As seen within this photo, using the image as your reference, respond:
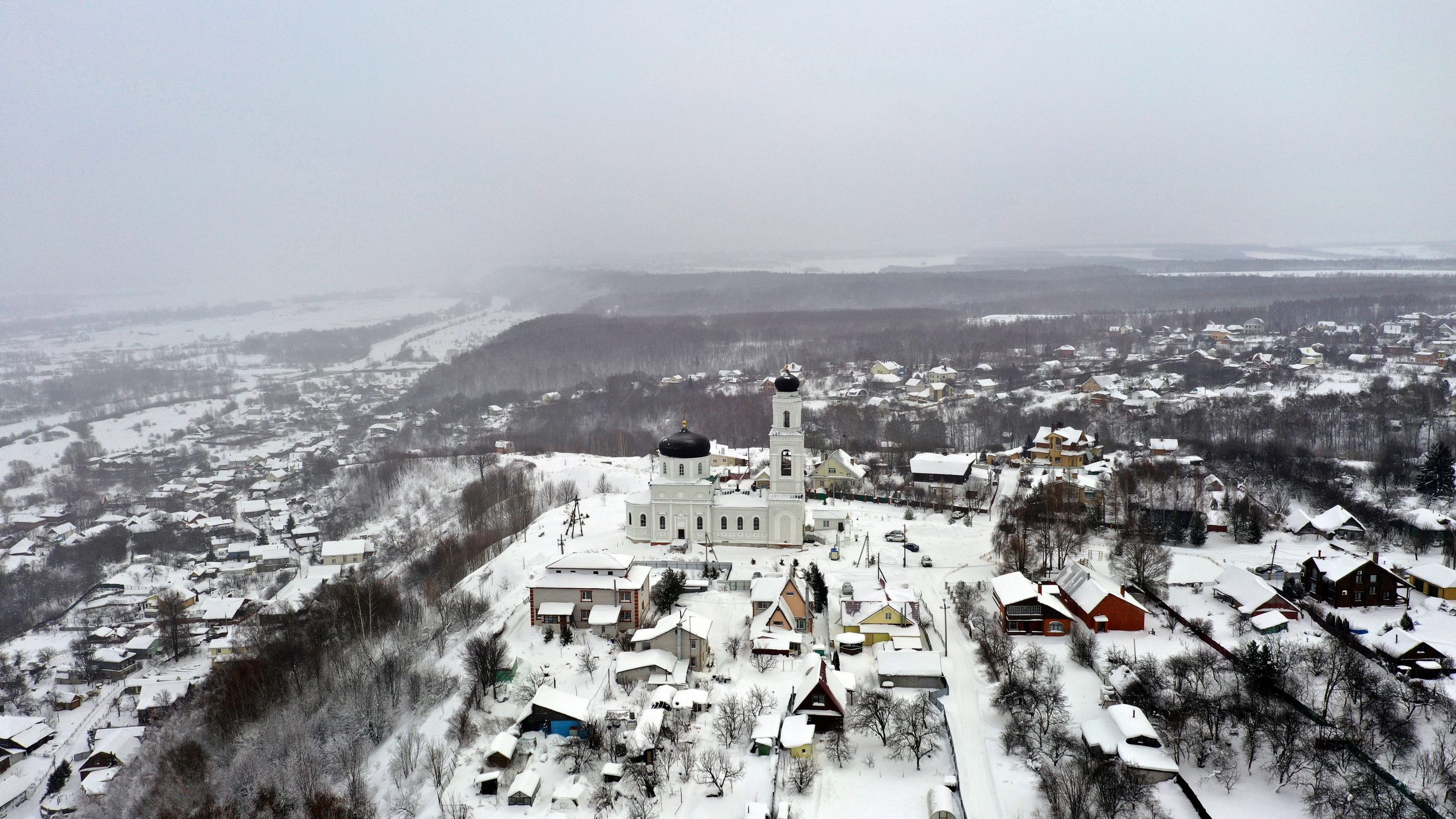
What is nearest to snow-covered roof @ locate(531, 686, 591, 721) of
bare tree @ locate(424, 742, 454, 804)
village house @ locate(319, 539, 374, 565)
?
bare tree @ locate(424, 742, 454, 804)

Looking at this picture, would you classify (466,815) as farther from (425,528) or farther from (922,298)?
(922,298)

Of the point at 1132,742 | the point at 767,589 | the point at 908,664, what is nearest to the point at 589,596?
the point at 767,589

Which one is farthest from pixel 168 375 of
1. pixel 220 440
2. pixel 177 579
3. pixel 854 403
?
pixel 854 403

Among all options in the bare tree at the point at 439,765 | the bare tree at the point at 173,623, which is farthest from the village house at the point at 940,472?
the bare tree at the point at 173,623

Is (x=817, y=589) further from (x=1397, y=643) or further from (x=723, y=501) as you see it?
(x=1397, y=643)

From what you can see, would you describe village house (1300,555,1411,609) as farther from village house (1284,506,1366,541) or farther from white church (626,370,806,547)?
white church (626,370,806,547)
